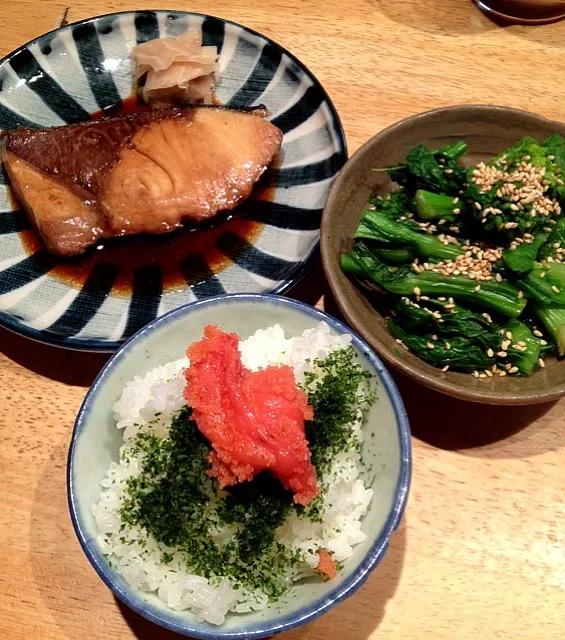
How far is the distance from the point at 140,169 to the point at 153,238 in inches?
11.7

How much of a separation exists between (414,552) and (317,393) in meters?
0.69

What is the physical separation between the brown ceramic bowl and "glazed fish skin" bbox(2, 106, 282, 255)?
0.48 metres

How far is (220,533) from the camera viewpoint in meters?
1.79

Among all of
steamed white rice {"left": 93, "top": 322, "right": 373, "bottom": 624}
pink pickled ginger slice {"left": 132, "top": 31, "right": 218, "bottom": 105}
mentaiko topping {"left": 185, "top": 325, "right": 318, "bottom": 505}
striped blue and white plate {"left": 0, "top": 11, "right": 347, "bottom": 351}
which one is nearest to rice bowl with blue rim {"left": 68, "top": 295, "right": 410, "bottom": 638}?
steamed white rice {"left": 93, "top": 322, "right": 373, "bottom": 624}

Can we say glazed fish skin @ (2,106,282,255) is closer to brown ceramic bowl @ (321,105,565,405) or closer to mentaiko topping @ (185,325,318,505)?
brown ceramic bowl @ (321,105,565,405)

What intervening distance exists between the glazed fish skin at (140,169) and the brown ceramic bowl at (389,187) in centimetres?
48

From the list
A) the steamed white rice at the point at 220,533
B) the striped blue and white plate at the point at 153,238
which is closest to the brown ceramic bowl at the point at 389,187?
the striped blue and white plate at the point at 153,238

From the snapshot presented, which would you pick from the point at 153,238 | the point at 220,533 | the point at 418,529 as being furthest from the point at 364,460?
the point at 153,238

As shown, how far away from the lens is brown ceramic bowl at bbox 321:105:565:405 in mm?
2004

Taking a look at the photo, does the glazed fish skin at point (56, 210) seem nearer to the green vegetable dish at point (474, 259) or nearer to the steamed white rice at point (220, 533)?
the steamed white rice at point (220, 533)

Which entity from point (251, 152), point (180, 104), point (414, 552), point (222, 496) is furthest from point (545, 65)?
point (222, 496)

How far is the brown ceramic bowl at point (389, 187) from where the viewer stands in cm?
200

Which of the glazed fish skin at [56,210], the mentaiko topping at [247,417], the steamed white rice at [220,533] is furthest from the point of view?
the glazed fish skin at [56,210]

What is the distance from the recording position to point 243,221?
2705mm
